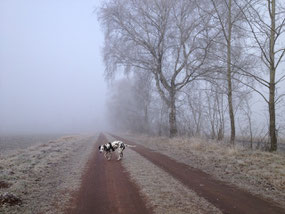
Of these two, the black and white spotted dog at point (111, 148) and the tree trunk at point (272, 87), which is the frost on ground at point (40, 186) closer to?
the black and white spotted dog at point (111, 148)

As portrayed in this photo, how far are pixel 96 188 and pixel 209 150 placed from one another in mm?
8220

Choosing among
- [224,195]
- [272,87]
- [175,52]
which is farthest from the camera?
[175,52]

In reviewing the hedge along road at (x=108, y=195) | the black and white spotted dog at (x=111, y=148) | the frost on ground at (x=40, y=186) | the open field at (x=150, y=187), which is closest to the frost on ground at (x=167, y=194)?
the open field at (x=150, y=187)

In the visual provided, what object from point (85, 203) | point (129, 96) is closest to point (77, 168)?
point (85, 203)

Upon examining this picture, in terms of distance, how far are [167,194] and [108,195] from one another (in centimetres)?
149

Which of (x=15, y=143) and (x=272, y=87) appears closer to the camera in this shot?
(x=272, y=87)

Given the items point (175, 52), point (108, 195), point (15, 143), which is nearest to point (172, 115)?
point (175, 52)

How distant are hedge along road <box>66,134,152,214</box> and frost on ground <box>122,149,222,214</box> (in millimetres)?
253

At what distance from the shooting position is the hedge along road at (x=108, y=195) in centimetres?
512

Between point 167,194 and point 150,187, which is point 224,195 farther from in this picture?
point 150,187

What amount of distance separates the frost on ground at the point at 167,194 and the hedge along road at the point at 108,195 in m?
0.25

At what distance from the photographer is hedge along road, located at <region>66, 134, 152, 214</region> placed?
5.12m

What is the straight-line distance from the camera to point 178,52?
20.0 meters

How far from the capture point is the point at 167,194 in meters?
6.03
